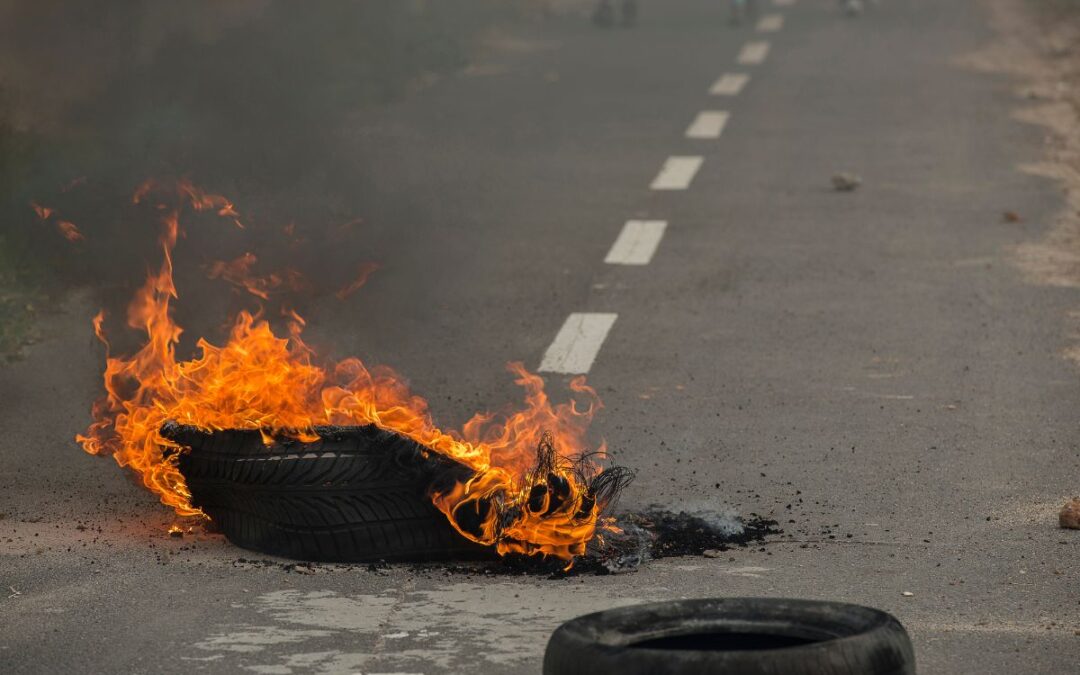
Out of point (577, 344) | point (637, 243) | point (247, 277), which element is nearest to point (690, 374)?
point (577, 344)

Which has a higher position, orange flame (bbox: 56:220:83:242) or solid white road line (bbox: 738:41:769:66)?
orange flame (bbox: 56:220:83:242)

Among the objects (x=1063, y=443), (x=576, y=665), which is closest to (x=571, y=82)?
(x=1063, y=443)

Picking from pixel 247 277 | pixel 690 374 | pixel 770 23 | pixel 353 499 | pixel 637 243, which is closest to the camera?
pixel 353 499

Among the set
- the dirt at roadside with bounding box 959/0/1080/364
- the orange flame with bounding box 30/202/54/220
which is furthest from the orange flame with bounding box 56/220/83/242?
the dirt at roadside with bounding box 959/0/1080/364

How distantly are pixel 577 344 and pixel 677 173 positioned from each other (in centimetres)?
610

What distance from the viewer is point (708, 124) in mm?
20047

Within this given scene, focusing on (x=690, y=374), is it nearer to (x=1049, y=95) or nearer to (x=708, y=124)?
(x=708, y=124)

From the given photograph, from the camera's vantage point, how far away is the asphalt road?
6.81 m

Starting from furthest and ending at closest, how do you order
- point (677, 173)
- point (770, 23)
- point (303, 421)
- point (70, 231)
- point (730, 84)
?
1. point (770, 23)
2. point (730, 84)
3. point (677, 173)
4. point (70, 231)
5. point (303, 421)

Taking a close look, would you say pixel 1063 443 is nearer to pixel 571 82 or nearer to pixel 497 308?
pixel 497 308

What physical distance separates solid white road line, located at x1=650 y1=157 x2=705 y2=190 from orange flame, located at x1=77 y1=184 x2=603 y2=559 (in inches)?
296

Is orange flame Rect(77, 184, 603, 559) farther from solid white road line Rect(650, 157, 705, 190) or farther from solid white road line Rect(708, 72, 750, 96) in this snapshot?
solid white road line Rect(708, 72, 750, 96)

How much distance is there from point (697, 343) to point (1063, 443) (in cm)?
287

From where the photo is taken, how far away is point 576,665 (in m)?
5.37
